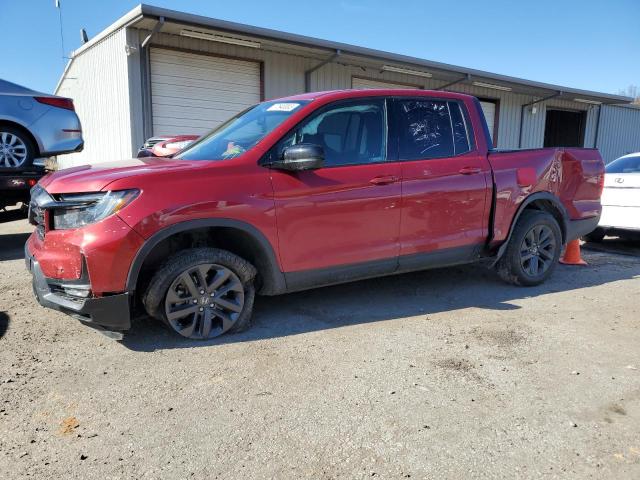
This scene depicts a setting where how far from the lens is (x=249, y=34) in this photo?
33.4 feet

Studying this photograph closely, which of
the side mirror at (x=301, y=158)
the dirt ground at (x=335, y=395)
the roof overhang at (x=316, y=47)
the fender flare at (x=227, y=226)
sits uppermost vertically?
the roof overhang at (x=316, y=47)

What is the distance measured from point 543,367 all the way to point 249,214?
231cm

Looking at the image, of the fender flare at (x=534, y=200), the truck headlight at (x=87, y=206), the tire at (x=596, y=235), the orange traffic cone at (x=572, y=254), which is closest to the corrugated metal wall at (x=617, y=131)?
the tire at (x=596, y=235)

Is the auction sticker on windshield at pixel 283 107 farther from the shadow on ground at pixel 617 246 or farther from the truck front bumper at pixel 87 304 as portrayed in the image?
the shadow on ground at pixel 617 246

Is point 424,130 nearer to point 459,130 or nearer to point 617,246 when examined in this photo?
point 459,130

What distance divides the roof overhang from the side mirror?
6.83 meters

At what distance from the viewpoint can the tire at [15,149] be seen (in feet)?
21.8

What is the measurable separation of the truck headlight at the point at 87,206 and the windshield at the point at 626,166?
720cm

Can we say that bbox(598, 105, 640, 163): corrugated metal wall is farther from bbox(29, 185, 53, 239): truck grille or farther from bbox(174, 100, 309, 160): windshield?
bbox(29, 185, 53, 239): truck grille

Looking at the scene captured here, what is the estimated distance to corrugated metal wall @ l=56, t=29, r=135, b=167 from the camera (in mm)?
10305

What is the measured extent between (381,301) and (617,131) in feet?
71.8

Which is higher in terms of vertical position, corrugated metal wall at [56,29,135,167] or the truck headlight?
corrugated metal wall at [56,29,135,167]

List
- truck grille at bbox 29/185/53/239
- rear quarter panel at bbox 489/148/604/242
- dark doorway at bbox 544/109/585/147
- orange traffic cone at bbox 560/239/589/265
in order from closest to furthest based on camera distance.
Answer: truck grille at bbox 29/185/53/239 < rear quarter panel at bbox 489/148/604/242 < orange traffic cone at bbox 560/239/589/265 < dark doorway at bbox 544/109/585/147

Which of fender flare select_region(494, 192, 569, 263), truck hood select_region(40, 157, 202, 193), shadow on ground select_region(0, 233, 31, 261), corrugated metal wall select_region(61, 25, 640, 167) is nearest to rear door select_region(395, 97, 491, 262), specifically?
fender flare select_region(494, 192, 569, 263)
